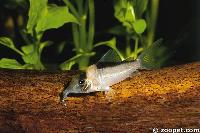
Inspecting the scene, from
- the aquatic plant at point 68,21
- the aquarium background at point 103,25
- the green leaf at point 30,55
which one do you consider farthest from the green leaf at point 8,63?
the aquarium background at point 103,25

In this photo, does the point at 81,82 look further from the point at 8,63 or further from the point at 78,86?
the point at 8,63

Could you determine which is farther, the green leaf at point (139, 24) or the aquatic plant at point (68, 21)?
the green leaf at point (139, 24)

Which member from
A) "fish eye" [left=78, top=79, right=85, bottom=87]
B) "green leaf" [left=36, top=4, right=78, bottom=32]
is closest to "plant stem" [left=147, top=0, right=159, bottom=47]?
"green leaf" [left=36, top=4, right=78, bottom=32]

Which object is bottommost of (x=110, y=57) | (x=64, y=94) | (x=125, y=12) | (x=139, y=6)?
(x=64, y=94)

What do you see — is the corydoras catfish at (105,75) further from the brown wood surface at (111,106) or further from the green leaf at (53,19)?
the green leaf at (53,19)

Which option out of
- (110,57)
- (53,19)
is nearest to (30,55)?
(53,19)

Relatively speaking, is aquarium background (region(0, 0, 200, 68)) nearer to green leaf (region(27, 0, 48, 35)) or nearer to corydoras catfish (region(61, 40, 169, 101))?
green leaf (region(27, 0, 48, 35))

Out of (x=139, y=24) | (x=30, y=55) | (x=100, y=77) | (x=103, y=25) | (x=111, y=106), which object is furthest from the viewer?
(x=103, y=25)

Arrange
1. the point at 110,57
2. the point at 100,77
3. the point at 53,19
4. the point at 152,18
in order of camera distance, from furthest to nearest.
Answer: the point at 152,18 < the point at 53,19 < the point at 110,57 < the point at 100,77

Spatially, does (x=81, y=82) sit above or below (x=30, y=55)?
below
